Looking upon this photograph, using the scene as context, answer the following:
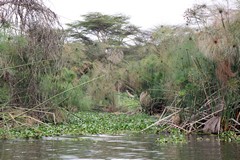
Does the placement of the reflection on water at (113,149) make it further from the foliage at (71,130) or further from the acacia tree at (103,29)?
the acacia tree at (103,29)

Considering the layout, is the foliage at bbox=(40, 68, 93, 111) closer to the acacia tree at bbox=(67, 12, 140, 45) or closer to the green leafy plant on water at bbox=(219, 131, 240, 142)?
the green leafy plant on water at bbox=(219, 131, 240, 142)

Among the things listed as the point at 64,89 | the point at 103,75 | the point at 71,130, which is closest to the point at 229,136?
the point at 71,130

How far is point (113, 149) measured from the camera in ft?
36.6

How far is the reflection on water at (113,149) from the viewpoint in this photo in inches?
389

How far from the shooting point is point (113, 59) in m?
35.1

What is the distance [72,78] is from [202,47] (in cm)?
985

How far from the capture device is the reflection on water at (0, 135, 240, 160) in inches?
389

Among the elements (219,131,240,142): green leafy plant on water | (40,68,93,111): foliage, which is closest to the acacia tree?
(40,68,93,111): foliage

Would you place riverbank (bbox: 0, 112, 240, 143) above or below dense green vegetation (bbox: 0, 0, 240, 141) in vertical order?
below

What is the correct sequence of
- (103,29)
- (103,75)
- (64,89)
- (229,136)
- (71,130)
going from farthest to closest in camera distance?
(103,29) < (64,89) < (103,75) < (71,130) < (229,136)

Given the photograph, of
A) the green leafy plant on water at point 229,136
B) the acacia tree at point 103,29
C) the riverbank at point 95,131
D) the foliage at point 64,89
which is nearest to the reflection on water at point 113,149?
the green leafy plant on water at point 229,136

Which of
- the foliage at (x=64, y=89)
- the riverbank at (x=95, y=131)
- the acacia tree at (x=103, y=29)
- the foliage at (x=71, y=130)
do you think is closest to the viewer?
the riverbank at (x=95, y=131)

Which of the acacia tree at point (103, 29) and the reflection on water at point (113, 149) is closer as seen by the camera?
the reflection on water at point (113, 149)

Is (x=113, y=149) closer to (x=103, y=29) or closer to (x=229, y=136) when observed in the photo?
(x=229, y=136)
